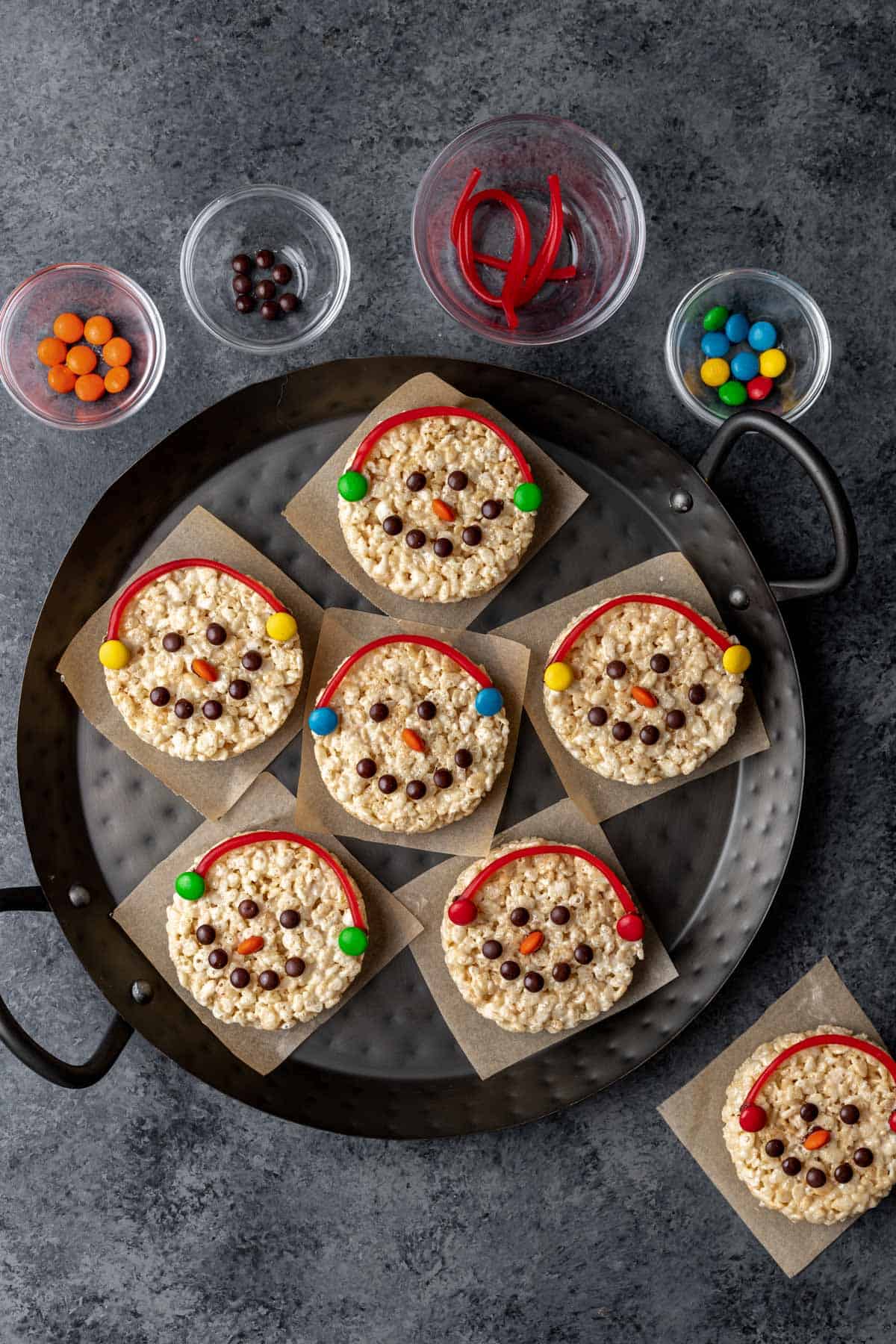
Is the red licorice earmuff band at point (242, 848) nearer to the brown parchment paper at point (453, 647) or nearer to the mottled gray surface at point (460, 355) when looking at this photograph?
the brown parchment paper at point (453, 647)

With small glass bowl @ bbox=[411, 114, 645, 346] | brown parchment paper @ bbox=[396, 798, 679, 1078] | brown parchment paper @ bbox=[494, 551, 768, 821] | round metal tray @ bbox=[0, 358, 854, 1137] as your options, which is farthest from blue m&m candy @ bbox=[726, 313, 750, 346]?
brown parchment paper @ bbox=[396, 798, 679, 1078]

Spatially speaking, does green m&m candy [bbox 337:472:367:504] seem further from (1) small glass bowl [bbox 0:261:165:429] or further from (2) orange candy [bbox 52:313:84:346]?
(2) orange candy [bbox 52:313:84:346]

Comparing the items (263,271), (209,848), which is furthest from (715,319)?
(209,848)

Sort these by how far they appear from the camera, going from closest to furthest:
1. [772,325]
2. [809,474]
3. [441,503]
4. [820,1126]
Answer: [809,474], [441,503], [820,1126], [772,325]

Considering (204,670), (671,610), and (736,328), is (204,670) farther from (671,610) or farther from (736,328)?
(736,328)

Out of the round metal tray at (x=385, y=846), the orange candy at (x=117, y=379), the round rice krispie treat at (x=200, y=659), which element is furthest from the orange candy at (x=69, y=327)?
the round rice krispie treat at (x=200, y=659)

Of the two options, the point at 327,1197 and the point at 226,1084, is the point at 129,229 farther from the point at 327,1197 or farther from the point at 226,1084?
the point at 327,1197
